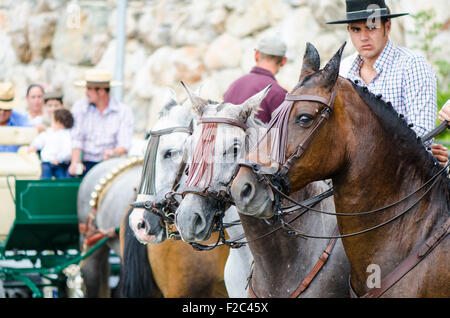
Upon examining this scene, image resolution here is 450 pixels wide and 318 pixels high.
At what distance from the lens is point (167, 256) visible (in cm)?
588

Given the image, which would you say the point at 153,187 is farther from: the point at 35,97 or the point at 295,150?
the point at 35,97

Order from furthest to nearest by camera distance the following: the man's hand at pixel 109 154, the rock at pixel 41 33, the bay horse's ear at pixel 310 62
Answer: the rock at pixel 41 33 < the man's hand at pixel 109 154 < the bay horse's ear at pixel 310 62

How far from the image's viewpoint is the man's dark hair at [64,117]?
26.7 ft

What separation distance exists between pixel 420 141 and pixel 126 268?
10.7 ft

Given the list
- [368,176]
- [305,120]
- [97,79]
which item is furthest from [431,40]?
[305,120]

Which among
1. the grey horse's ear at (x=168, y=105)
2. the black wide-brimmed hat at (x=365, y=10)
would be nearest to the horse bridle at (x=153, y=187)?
the grey horse's ear at (x=168, y=105)

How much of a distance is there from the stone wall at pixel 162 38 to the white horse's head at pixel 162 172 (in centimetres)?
530

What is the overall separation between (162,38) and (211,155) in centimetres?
1040

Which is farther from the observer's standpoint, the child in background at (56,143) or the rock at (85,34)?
the rock at (85,34)

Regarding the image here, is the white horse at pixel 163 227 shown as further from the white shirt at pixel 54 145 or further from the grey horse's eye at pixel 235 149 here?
the white shirt at pixel 54 145

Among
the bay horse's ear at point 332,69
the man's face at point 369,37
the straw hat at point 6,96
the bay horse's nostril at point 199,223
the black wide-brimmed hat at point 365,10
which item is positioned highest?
the black wide-brimmed hat at point 365,10
